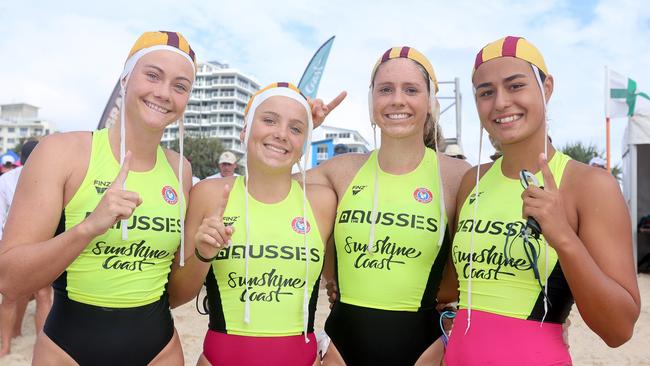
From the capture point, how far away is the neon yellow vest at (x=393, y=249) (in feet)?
9.21

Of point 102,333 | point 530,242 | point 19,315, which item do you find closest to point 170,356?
point 102,333

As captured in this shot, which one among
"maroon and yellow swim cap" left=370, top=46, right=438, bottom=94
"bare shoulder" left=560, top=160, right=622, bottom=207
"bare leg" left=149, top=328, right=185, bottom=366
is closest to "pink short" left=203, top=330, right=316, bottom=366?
"bare leg" left=149, top=328, right=185, bottom=366

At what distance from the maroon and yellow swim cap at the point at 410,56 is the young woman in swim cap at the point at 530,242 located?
50 centimetres

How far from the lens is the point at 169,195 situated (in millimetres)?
2664

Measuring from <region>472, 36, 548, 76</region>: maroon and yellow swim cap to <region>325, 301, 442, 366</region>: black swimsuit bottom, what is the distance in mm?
1436

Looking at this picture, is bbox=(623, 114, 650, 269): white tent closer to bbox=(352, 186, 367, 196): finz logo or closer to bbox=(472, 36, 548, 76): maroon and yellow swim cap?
bbox=(472, 36, 548, 76): maroon and yellow swim cap

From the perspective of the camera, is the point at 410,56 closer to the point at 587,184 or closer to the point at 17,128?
the point at 587,184

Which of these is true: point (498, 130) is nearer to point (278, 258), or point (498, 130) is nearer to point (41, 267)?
point (278, 258)

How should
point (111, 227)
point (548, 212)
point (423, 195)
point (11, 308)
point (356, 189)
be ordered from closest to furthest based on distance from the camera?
point (548, 212) < point (111, 227) < point (423, 195) < point (356, 189) < point (11, 308)

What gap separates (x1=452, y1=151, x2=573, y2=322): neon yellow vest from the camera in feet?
7.48

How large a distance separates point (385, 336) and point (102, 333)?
1471 millimetres

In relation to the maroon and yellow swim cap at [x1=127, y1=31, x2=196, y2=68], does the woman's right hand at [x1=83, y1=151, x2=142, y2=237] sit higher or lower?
→ lower

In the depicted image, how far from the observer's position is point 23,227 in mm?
2266

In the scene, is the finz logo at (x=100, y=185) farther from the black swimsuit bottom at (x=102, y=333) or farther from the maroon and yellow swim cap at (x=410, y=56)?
the maroon and yellow swim cap at (x=410, y=56)
